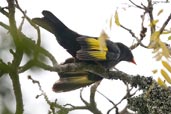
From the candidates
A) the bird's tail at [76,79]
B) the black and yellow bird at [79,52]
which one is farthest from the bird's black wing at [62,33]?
the bird's tail at [76,79]

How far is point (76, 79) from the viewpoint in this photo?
13.3 feet

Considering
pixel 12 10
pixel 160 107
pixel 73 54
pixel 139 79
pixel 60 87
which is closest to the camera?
pixel 12 10

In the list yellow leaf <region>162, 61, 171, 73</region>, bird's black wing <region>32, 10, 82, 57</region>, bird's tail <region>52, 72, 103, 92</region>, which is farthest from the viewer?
bird's black wing <region>32, 10, 82, 57</region>

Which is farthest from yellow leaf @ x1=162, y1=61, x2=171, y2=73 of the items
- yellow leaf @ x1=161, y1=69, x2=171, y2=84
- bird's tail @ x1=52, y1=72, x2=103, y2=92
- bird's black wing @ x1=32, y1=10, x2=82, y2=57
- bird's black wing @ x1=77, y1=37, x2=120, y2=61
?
bird's black wing @ x1=32, y1=10, x2=82, y2=57

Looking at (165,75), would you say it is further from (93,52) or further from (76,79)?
(76,79)

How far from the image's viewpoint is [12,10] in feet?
7.93

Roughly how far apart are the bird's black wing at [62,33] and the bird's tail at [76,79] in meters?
0.37

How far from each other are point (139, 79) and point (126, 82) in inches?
4.5

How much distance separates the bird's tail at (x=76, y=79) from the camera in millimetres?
3967

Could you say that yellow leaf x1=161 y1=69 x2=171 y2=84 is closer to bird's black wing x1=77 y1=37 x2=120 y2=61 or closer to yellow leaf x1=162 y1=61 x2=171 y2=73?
yellow leaf x1=162 y1=61 x2=171 y2=73

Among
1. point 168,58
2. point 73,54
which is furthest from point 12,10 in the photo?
point 73,54

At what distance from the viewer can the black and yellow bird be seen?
3.83 m

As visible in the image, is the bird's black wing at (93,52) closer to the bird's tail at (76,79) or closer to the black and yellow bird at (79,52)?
the black and yellow bird at (79,52)

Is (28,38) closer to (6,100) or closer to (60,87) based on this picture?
(6,100)
